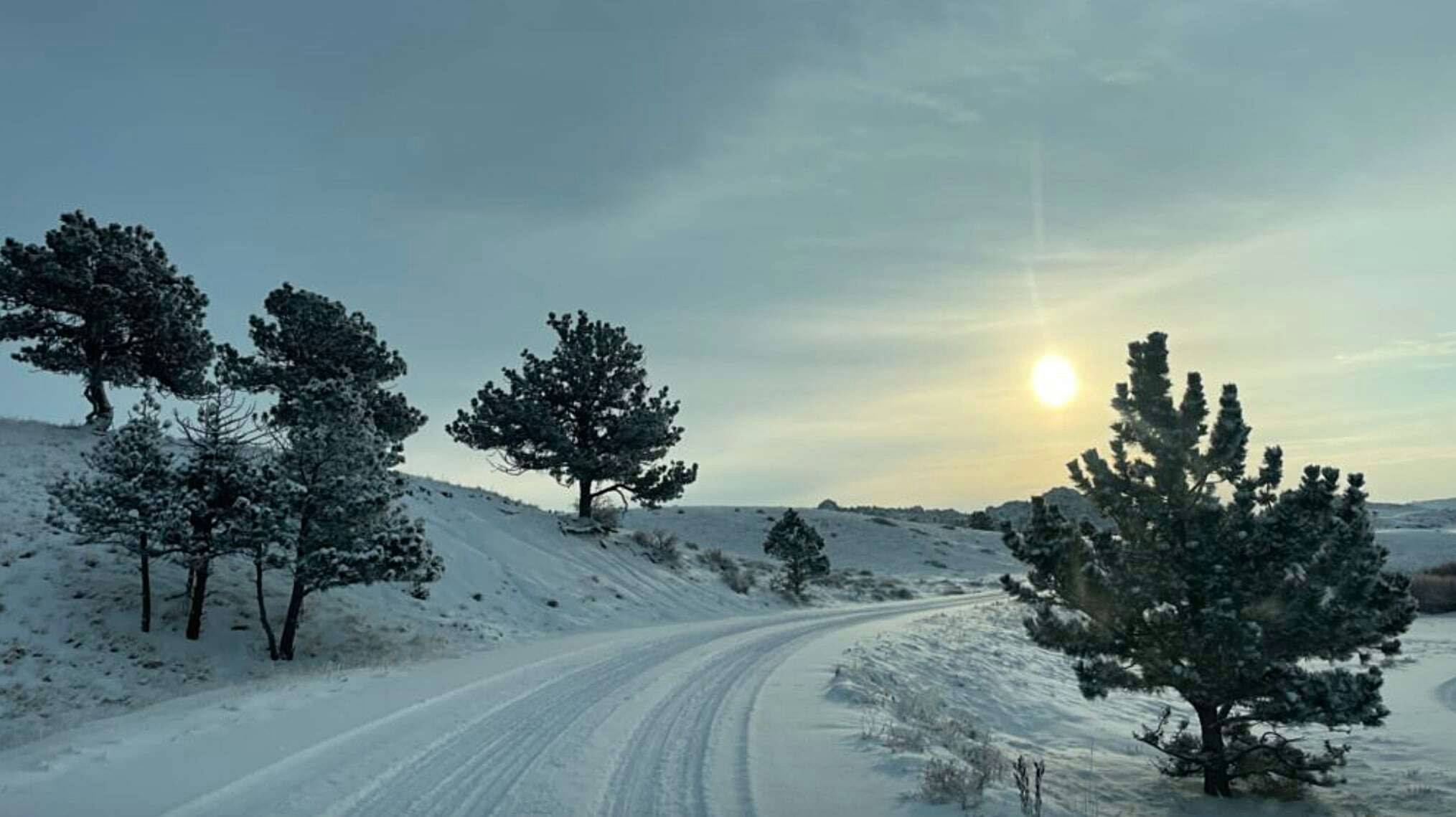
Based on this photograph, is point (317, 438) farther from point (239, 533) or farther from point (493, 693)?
point (493, 693)

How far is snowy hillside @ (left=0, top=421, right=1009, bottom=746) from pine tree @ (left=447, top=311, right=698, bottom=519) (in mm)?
3731

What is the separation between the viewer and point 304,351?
31.2m

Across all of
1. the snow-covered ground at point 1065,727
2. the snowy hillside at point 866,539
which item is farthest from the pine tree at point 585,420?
the snowy hillside at point 866,539

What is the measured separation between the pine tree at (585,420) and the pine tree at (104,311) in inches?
503

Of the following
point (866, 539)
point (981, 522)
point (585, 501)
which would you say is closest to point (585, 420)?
point (585, 501)

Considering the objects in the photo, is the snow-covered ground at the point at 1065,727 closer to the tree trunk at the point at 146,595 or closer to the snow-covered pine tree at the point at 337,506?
the snow-covered pine tree at the point at 337,506

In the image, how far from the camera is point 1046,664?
2870 cm

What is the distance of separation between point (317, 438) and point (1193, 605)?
1978 centimetres

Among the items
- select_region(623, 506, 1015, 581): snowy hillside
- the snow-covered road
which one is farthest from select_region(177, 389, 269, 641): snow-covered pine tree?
select_region(623, 506, 1015, 581): snowy hillside

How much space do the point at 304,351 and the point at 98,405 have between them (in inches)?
451

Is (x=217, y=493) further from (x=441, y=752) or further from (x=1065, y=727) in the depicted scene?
(x=1065, y=727)

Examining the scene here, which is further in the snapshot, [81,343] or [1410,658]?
[81,343]

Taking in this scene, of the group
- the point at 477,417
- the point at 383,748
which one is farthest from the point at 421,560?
the point at 477,417

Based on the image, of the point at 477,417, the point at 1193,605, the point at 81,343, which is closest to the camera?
the point at 1193,605
